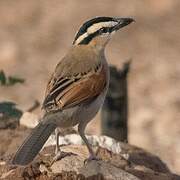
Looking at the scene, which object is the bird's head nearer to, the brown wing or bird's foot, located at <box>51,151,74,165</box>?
the brown wing

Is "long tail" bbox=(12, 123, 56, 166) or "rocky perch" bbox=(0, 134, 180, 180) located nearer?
"long tail" bbox=(12, 123, 56, 166)

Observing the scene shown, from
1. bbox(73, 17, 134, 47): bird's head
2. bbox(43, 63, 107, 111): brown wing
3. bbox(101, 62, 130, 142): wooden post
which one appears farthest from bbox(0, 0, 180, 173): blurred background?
bbox(43, 63, 107, 111): brown wing

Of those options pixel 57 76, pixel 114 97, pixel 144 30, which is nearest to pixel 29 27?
pixel 144 30

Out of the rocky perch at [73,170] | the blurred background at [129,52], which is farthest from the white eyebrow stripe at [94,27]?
the blurred background at [129,52]

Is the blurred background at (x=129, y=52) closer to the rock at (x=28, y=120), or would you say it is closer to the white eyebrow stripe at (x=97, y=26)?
the rock at (x=28, y=120)

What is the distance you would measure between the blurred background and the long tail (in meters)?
4.48

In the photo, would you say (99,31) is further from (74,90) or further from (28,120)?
(28,120)

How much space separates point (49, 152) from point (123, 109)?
104 cm

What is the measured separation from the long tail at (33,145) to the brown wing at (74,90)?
18cm

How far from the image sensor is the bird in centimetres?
691

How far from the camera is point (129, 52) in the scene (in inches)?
585

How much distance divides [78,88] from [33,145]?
78 centimetres

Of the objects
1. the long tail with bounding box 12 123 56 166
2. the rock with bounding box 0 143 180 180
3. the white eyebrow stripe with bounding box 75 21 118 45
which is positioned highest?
the white eyebrow stripe with bounding box 75 21 118 45

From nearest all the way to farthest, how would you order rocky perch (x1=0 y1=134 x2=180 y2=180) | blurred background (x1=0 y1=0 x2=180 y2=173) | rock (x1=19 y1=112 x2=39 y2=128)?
rocky perch (x1=0 y1=134 x2=180 y2=180)
rock (x1=19 y1=112 x2=39 y2=128)
blurred background (x1=0 y1=0 x2=180 y2=173)
